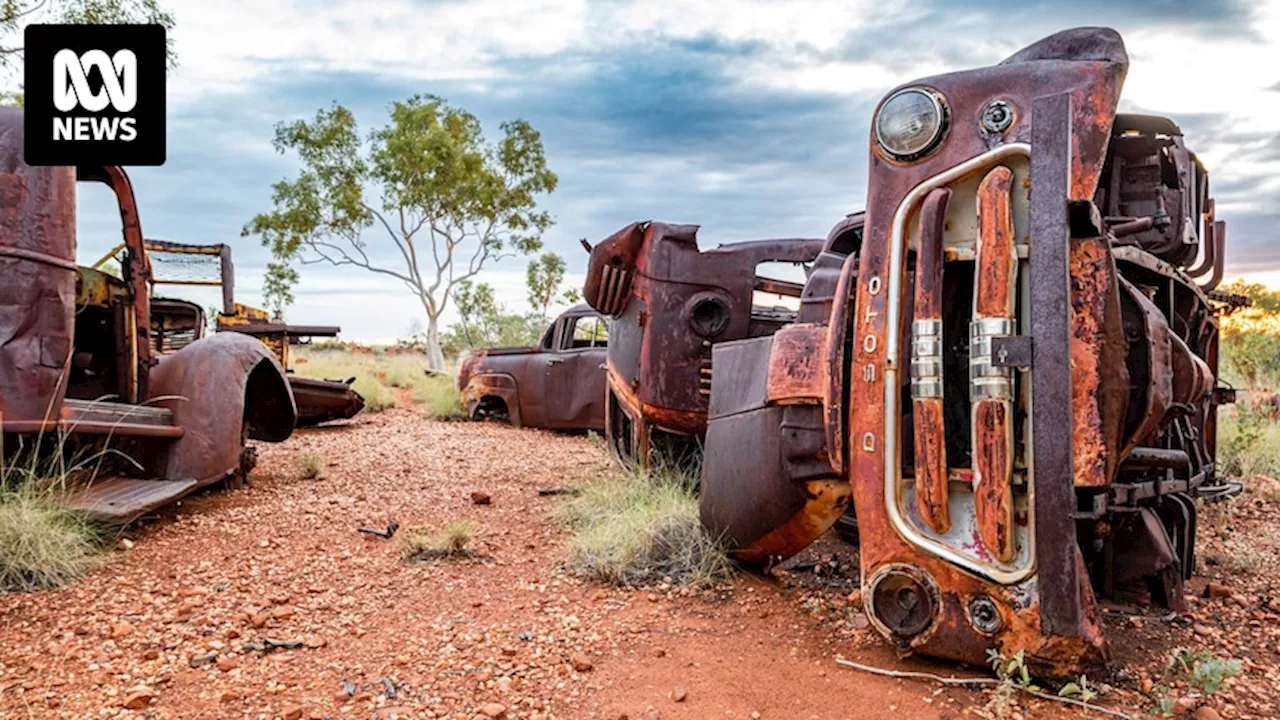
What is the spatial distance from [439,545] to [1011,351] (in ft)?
9.49

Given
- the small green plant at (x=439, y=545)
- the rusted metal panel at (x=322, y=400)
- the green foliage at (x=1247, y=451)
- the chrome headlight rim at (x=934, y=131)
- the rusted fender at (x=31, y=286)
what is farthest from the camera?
the rusted metal panel at (x=322, y=400)

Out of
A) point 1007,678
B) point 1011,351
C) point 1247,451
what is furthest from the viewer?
point 1247,451

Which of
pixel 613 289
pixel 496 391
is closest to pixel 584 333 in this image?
pixel 496 391

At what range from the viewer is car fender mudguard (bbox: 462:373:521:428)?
434 inches

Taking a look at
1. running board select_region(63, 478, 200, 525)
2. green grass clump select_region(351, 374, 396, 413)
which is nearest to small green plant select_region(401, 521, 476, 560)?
running board select_region(63, 478, 200, 525)

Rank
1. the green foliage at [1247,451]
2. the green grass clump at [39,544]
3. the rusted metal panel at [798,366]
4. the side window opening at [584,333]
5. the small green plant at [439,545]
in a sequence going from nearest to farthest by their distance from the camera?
the rusted metal panel at [798,366] → the green grass clump at [39,544] → the small green plant at [439,545] → the green foliage at [1247,451] → the side window opening at [584,333]

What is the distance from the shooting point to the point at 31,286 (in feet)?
14.2

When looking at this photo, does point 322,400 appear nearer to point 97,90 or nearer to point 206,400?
point 97,90

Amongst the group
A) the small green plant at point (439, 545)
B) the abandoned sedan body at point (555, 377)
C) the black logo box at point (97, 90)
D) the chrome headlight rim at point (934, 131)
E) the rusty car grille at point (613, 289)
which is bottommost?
the small green plant at point (439, 545)

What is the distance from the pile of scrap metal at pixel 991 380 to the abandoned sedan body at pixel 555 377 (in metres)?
6.67

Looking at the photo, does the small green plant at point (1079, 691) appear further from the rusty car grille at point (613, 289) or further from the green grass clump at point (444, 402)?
the green grass clump at point (444, 402)

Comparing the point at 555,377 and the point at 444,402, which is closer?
the point at 555,377

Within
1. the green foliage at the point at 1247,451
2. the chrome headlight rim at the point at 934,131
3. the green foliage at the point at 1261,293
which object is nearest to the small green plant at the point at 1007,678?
the chrome headlight rim at the point at 934,131

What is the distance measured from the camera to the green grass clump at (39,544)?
3.85 meters
